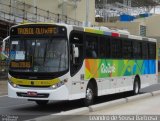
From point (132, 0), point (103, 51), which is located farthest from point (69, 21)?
point (103, 51)

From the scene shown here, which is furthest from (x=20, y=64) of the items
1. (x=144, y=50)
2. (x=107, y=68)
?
(x=144, y=50)

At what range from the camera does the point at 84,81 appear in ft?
57.2

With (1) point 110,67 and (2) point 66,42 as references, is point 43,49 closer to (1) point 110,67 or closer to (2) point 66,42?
(2) point 66,42

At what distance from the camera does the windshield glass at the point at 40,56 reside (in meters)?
16.2

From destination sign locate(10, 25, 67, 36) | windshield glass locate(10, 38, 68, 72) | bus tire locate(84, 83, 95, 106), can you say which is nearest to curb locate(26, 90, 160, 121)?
bus tire locate(84, 83, 95, 106)

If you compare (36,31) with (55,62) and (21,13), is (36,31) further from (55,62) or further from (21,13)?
(21,13)

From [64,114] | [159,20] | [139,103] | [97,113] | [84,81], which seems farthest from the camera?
[159,20]

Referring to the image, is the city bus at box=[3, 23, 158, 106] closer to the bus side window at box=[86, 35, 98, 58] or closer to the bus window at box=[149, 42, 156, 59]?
the bus side window at box=[86, 35, 98, 58]

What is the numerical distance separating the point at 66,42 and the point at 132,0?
66.4m

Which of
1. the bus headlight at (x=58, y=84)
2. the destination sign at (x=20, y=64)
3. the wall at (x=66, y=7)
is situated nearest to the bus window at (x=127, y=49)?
the bus headlight at (x=58, y=84)

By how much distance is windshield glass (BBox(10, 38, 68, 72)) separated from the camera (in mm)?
16156

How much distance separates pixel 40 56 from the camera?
1625cm

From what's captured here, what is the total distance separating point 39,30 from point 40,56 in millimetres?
973

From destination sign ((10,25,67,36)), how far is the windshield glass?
22 centimetres
